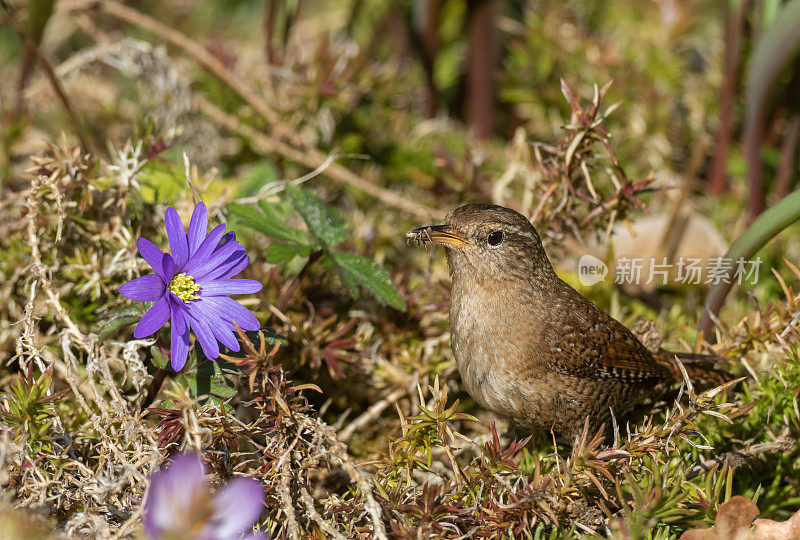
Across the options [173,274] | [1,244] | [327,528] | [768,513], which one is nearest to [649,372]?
[768,513]

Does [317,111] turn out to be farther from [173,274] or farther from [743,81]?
[743,81]

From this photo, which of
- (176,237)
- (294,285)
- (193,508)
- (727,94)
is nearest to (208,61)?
(294,285)

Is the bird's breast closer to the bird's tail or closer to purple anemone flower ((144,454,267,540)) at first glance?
the bird's tail

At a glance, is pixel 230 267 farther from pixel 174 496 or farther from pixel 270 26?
pixel 270 26

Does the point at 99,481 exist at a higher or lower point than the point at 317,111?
lower

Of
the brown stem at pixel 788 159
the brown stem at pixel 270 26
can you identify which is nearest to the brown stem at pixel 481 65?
the brown stem at pixel 270 26

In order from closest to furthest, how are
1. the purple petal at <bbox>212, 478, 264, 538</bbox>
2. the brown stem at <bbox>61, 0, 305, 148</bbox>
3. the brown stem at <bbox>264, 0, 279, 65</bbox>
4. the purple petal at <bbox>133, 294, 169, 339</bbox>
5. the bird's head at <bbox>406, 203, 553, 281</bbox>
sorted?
1. the purple petal at <bbox>212, 478, 264, 538</bbox>
2. the purple petal at <bbox>133, 294, 169, 339</bbox>
3. the bird's head at <bbox>406, 203, 553, 281</bbox>
4. the brown stem at <bbox>61, 0, 305, 148</bbox>
5. the brown stem at <bbox>264, 0, 279, 65</bbox>

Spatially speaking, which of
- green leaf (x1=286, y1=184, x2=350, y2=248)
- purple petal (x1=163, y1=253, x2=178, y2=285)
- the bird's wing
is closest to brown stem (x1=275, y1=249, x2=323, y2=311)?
green leaf (x1=286, y1=184, x2=350, y2=248)
